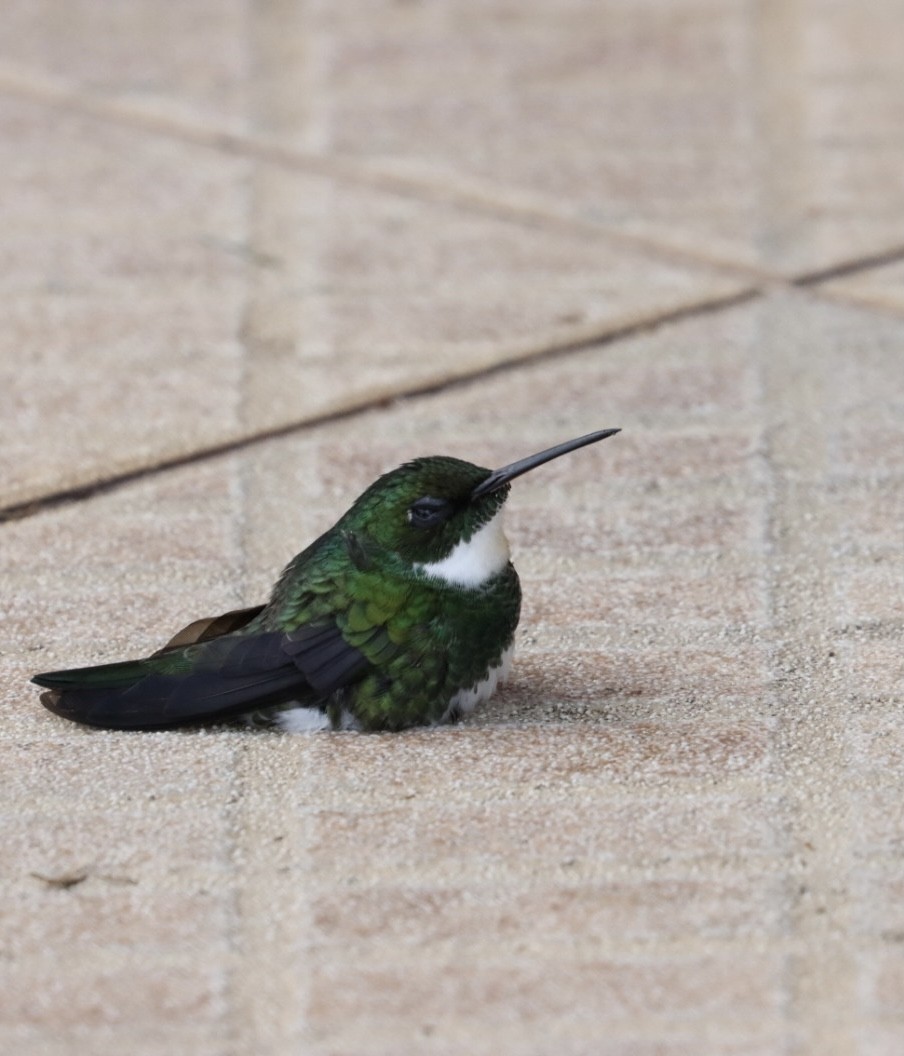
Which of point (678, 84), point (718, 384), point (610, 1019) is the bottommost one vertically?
point (610, 1019)

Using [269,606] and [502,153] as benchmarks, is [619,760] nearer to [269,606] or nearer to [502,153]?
[269,606]

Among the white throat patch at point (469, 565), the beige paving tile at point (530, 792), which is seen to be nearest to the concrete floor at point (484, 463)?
the beige paving tile at point (530, 792)

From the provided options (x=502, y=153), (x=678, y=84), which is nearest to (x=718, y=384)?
(x=502, y=153)

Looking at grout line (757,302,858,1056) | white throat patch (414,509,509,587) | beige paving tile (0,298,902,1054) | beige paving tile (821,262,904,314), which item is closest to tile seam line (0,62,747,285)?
beige paving tile (821,262,904,314)

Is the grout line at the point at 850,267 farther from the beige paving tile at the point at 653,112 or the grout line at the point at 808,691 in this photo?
the grout line at the point at 808,691

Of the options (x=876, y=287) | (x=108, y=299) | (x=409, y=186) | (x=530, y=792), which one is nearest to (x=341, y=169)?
(x=409, y=186)

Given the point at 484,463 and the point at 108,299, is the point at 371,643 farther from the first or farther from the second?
the point at 108,299

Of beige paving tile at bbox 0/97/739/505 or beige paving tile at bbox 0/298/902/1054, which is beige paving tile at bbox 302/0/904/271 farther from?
beige paving tile at bbox 0/298/902/1054
